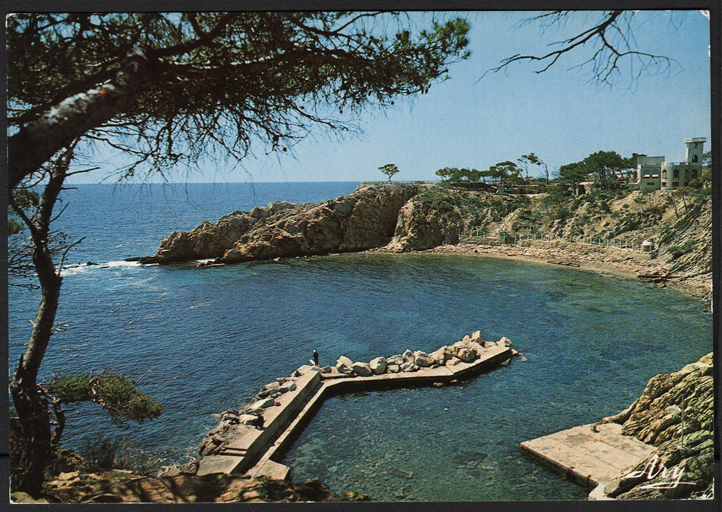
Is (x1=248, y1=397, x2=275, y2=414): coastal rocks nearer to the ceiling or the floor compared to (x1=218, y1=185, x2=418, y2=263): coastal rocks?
nearer to the floor

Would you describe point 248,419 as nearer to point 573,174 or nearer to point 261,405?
point 261,405

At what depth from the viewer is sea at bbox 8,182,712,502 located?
17.6 feet

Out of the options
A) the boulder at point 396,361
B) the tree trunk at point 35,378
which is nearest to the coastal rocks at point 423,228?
the boulder at point 396,361

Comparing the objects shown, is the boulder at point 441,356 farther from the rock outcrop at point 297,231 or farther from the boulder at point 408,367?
the rock outcrop at point 297,231

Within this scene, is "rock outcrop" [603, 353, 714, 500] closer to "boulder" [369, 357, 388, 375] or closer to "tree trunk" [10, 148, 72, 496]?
"tree trunk" [10, 148, 72, 496]

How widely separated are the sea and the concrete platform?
0.16m

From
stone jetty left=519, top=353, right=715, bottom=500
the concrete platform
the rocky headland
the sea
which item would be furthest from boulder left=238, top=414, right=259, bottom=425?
the rocky headland

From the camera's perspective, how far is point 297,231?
91.6 feet

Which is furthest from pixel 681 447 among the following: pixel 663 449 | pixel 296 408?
pixel 296 408

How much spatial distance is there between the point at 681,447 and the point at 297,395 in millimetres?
4928

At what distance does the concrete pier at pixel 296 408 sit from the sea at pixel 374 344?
23 centimetres

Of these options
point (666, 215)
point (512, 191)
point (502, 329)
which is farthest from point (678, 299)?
point (512, 191)

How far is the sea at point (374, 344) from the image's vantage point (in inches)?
211

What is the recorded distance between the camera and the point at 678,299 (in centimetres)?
1641
